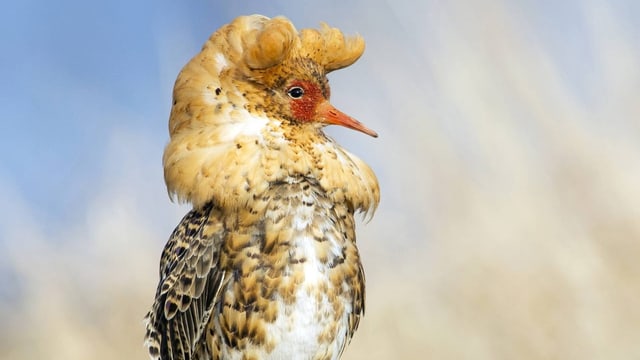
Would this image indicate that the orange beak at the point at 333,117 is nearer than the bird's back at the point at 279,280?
No

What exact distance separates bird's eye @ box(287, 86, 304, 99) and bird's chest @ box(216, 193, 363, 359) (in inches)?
11.4

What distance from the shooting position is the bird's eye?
2.56 metres

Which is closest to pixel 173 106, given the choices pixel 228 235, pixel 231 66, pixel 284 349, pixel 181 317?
pixel 231 66

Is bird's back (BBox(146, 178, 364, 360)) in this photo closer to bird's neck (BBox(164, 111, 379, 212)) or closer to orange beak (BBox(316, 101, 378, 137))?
bird's neck (BBox(164, 111, 379, 212))

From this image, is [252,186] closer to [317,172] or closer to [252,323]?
[317,172]

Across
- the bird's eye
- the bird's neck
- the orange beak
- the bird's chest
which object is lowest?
the bird's chest

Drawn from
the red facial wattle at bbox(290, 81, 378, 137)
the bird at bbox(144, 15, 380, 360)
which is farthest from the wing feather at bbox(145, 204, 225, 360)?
the red facial wattle at bbox(290, 81, 378, 137)

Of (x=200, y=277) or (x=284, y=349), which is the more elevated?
(x=200, y=277)

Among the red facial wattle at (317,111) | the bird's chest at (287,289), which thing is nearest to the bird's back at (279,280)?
the bird's chest at (287,289)

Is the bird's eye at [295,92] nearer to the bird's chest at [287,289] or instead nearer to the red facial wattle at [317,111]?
the red facial wattle at [317,111]

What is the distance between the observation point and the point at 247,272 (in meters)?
2.49

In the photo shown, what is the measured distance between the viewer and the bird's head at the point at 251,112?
8.22 feet

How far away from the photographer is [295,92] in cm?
257

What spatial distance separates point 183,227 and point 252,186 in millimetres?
311
